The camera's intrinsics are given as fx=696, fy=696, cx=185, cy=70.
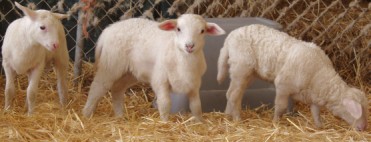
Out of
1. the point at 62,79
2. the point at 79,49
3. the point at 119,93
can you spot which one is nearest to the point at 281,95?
the point at 119,93

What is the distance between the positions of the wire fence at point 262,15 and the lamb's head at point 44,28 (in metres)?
0.99

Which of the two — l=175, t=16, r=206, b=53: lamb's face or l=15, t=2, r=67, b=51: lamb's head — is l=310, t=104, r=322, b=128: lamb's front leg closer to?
l=175, t=16, r=206, b=53: lamb's face

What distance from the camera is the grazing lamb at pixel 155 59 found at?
4.31 m

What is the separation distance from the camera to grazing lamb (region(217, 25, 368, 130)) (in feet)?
15.3

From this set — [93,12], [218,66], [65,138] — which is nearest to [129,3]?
[93,12]

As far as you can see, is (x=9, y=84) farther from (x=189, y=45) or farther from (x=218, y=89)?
(x=218, y=89)

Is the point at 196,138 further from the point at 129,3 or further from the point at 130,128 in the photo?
the point at 129,3

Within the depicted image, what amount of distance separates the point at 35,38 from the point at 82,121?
2.00 ft

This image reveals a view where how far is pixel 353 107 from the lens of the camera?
14.9ft

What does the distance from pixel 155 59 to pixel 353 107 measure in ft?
4.35

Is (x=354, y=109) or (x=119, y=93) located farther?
(x=119, y=93)

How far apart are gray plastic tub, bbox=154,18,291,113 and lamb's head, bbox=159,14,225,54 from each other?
2.39 feet

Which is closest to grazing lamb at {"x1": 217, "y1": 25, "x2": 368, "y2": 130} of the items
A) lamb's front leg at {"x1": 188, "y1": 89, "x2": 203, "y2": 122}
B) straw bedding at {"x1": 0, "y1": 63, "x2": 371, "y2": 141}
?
straw bedding at {"x1": 0, "y1": 63, "x2": 371, "y2": 141}

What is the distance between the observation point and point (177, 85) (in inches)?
175
